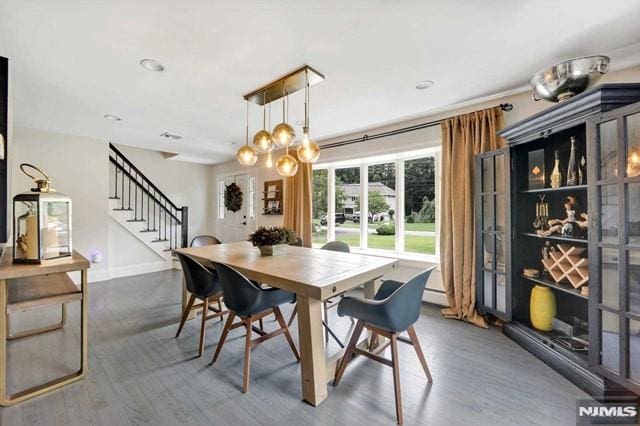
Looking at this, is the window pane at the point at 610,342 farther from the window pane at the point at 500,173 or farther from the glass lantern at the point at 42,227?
the glass lantern at the point at 42,227

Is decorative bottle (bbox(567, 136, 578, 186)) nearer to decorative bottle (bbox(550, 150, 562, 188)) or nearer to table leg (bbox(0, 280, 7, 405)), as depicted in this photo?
decorative bottle (bbox(550, 150, 562, 188))

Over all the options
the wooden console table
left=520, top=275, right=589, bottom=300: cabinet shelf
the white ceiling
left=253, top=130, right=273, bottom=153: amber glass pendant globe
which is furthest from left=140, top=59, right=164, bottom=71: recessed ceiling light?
left=520, top=275, right=589, bottom=300: cabinet shelf

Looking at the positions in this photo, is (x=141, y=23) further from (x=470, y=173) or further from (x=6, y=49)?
(x=470, y=173)

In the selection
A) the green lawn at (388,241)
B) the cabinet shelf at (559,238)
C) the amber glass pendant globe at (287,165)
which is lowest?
the green lawn at (388,241)

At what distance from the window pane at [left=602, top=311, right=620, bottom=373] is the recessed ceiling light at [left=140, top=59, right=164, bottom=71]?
375 centimetres

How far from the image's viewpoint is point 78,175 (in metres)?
4.45

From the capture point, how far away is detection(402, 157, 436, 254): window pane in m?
3.68

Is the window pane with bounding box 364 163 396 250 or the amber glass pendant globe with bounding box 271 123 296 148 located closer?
the amber glass pendant globe with bounding box 271 123 296 148

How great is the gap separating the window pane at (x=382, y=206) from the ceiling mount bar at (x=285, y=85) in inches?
80.1

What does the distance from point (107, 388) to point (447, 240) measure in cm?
344

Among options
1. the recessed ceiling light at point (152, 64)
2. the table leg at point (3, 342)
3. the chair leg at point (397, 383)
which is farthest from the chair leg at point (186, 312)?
the recessed ceiling light at point (152, 64)

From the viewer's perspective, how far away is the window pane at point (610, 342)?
1699mm

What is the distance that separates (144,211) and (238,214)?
198 centimetres

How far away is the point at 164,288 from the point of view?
429 cm
